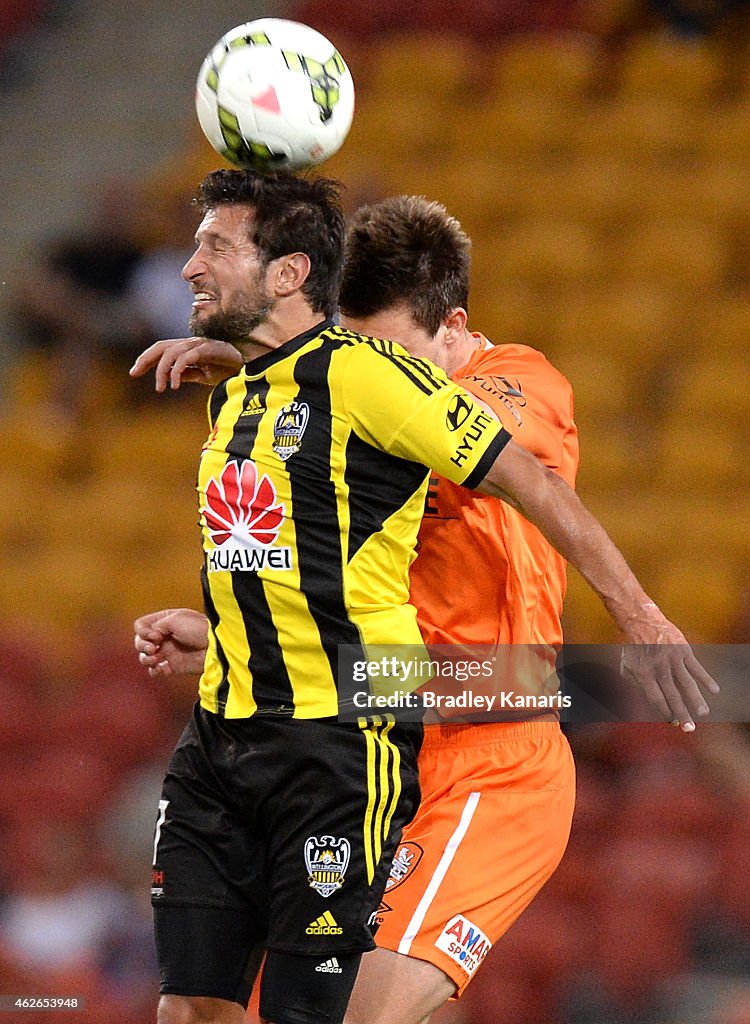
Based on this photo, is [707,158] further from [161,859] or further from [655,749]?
[161,859]

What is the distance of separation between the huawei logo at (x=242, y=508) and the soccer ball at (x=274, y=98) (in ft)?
2.44

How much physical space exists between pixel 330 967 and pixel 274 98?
177 centimetres

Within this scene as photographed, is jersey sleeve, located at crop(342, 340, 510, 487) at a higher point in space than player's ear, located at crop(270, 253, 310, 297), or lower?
lower

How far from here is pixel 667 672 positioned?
2561 millimetres

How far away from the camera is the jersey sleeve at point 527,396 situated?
3133mm

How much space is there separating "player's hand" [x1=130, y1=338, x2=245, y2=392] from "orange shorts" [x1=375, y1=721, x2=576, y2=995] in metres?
0.98

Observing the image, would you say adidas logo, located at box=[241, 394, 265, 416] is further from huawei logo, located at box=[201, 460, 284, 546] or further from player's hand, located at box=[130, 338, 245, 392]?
player's hand, located at box=[130, 338, 245, 392]

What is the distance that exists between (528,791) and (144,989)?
8.39ft

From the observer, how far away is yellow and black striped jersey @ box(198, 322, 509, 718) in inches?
110

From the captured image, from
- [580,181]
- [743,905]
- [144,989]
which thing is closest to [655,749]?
[743,905]

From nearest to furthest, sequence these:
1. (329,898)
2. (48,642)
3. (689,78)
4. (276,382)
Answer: (329,898)
(276,382)
(48,642)
(689,78)

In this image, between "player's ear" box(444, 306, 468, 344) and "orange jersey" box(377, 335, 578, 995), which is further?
"player's ear" box(444, 306, 468, 344)

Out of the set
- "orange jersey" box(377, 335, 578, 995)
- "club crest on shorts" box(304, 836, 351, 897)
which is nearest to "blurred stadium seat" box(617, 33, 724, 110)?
"orange jersey" box(377, 335, 578, 995)

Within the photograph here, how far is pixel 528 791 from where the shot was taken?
323cm
